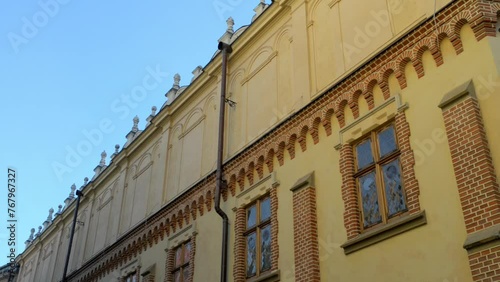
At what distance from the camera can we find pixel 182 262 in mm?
18359

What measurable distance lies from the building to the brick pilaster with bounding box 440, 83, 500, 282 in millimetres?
25

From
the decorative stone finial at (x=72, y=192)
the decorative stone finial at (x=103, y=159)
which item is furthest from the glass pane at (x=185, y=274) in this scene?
the decorative stone finial at (x=72, y=192)

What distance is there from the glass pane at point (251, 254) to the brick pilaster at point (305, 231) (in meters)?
2.05

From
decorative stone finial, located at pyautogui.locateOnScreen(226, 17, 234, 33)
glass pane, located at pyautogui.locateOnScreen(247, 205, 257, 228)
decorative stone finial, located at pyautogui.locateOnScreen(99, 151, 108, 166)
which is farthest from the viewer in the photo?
decorative stone finial, located at pyautogui.locateOnScreen(99, 151, 108, 166)

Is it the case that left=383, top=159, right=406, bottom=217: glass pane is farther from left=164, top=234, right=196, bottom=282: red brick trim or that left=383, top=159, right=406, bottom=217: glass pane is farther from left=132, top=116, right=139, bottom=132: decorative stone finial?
left=132, top=116, right=139, bottom=132: decorative stone finial

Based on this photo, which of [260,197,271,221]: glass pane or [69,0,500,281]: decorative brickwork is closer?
[69,0,500,281]: decorative brickwork

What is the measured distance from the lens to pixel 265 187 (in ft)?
49.9

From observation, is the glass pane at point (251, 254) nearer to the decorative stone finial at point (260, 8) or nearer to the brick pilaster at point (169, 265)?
the brick pilaster at point (169, 265)

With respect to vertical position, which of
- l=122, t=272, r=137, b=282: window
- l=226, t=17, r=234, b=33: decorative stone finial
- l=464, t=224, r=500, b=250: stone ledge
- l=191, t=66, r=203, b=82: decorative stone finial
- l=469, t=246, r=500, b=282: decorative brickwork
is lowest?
l=469, t=246, r=500, b=282: decorative brickwork

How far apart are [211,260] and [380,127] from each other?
7.32 metres

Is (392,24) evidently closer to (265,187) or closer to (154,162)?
(265,187)

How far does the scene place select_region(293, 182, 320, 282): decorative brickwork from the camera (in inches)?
484

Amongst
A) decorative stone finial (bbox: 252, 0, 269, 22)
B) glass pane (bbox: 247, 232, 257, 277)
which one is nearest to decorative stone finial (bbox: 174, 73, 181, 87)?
decorative stone finial (bbox: 252, 0, 269, 22)

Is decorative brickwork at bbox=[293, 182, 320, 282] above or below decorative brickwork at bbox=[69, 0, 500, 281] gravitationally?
below
